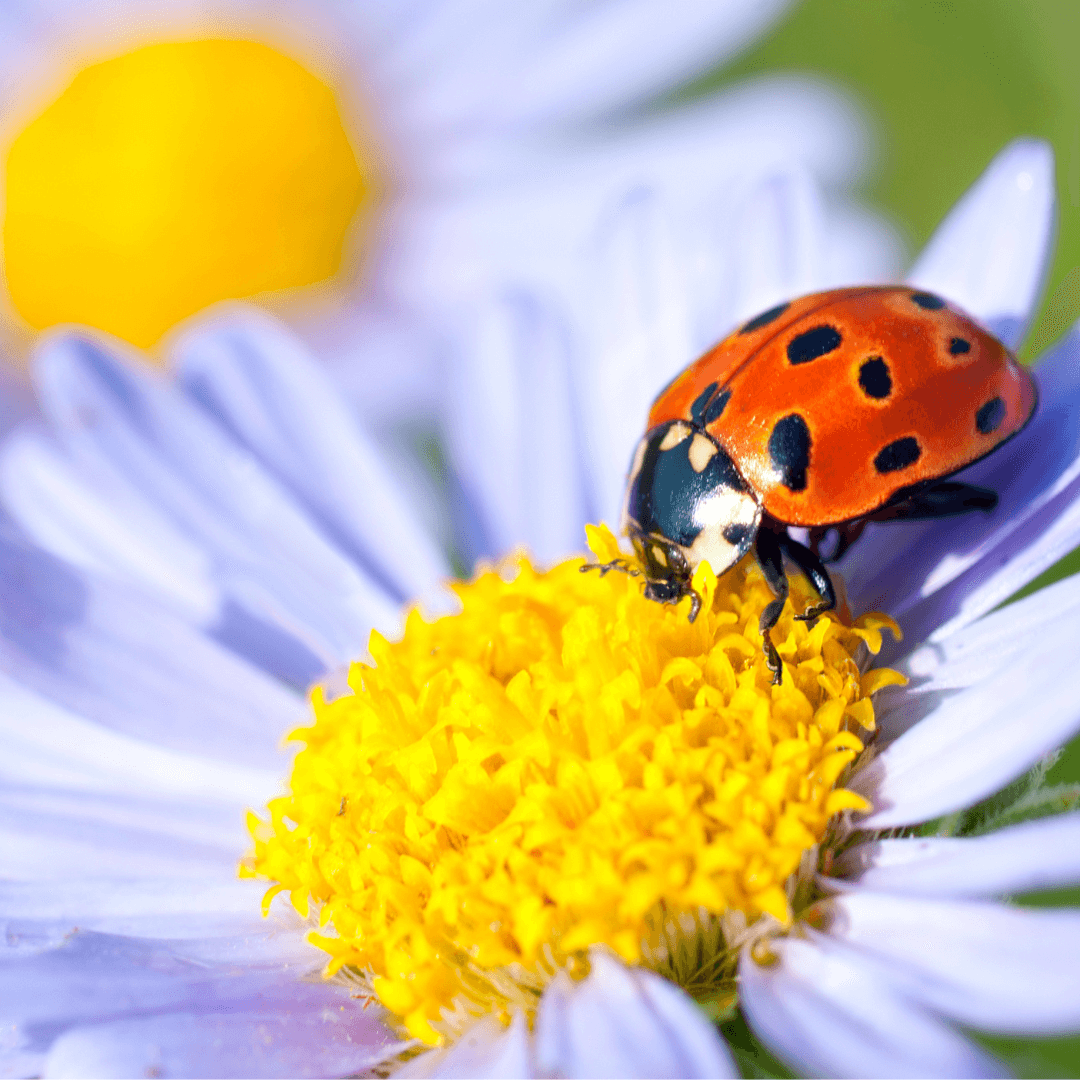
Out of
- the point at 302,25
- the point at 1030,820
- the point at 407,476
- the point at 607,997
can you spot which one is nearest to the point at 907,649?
the point at 1030,820

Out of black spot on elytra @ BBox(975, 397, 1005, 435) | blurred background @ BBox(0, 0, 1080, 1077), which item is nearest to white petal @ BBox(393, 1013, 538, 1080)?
black spot on elytra @ BBox(975, 397, 1005, 435)

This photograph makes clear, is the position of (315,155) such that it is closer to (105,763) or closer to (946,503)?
(105,763)

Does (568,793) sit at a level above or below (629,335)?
below

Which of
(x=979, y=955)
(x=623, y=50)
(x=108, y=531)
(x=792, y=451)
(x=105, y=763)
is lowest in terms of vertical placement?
(x=105, y=763)

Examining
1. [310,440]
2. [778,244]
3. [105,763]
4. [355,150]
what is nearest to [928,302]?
[778,244]

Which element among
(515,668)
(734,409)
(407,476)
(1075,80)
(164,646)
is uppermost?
(1075,80)

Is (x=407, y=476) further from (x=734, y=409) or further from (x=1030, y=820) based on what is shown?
(x=1030, y=820)

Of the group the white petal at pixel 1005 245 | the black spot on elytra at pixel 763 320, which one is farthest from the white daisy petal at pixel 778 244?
the black spot on elytra at pixel 763 320
